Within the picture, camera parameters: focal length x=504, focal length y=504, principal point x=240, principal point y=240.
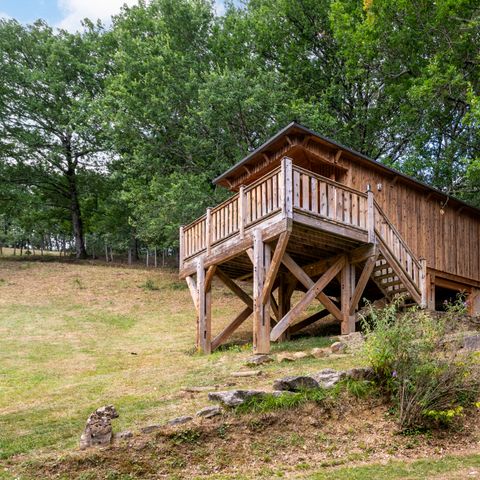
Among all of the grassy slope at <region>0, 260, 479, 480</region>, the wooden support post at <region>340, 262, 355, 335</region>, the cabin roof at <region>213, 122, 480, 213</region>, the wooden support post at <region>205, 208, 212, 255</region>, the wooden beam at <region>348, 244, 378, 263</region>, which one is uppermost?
the cabin roof at <region>213, 122, 480, 213</region>

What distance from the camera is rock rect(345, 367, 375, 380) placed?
23.3ft

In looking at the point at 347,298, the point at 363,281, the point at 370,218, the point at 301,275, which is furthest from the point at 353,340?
the point at 370,218

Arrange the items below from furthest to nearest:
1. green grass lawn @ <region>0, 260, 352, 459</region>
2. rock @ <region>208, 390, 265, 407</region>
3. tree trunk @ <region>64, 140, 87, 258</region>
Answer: tree trunk @ <region>64, 140, 87, 258</region> < green grass lawn @ <region>0, 260, 352, 459</region> < rock @ <region>208, 390, 265, 407</region>

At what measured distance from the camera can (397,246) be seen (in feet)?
43.3

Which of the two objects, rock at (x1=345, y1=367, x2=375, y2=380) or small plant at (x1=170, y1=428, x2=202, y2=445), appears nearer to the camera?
small plant at (x1=170, y1=428, x2=202, y2=445)

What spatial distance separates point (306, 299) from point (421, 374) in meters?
5.33

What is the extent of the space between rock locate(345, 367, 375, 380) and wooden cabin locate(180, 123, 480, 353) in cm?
373

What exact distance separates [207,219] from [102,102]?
1447 centimetres

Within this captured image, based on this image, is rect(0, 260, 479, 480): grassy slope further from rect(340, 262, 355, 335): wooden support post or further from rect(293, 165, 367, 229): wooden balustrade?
rect(293, 165, 367, 229): wooden balustrade

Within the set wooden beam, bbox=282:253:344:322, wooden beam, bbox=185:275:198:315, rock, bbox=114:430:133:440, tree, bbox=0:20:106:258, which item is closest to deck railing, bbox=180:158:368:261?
wooden beam, bbox=282:253:344:322

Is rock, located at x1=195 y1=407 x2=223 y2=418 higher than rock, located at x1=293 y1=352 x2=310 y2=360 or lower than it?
lower

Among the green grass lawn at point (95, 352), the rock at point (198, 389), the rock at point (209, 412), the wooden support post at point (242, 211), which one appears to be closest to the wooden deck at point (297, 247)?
the wooden support post at point (242, 211)

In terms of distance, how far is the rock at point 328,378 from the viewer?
6949 millimetres

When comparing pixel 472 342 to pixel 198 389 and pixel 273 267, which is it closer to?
pixel 273 267
